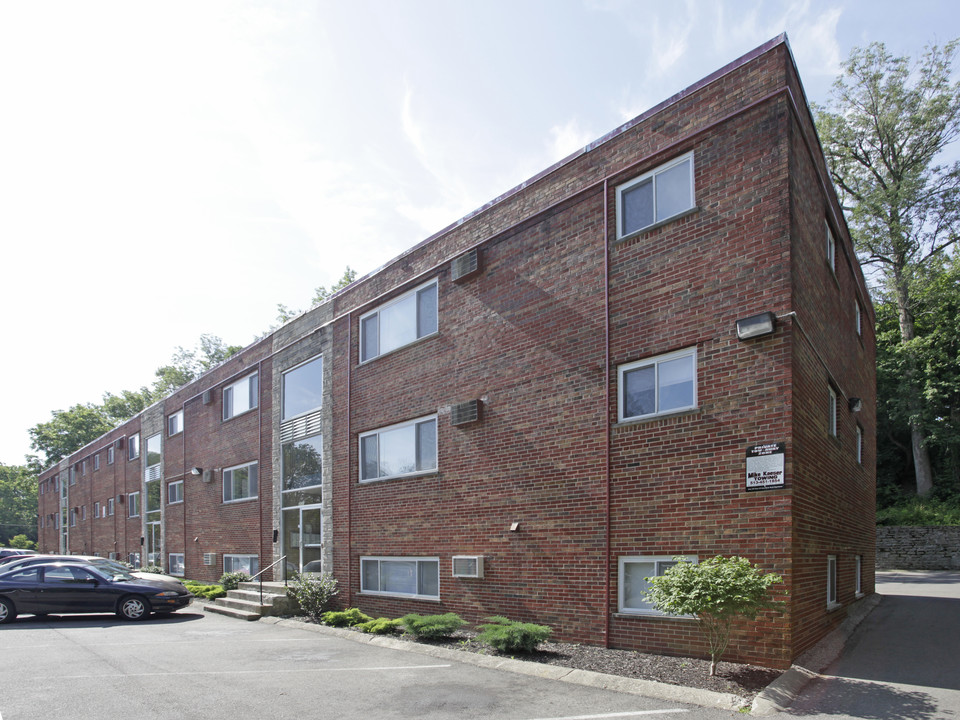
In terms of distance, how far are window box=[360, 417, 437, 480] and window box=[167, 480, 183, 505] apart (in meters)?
13.2

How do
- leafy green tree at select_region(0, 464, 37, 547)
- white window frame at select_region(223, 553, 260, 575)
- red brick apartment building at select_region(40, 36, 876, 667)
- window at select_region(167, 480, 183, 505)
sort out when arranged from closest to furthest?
red brick apartment building at select_region(40, 36, 876, 667)
white window frame at select_region(223, 553, 260, 575)
window at select_region(167, 480, 183, 505)
leafy green tree at select_region(0, 464, 37, 547)

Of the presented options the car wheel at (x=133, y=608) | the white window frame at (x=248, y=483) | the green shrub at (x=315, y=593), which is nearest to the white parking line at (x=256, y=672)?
the green shrub at (x=315, y=593)

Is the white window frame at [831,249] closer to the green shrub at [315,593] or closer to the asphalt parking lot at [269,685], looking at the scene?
the asphalt parking lot at [269,685]

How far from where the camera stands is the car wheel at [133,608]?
50.6ft

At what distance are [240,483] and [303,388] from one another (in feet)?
16.1

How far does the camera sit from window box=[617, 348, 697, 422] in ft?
30.8

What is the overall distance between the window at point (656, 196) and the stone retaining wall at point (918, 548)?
21.2m

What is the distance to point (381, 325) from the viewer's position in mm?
15820

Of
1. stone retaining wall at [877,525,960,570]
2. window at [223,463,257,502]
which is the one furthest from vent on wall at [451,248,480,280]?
stone retaining wall at [877,525,960,570]

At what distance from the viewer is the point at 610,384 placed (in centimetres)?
1020

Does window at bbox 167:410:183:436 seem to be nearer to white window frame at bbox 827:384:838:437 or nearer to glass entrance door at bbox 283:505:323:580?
glass entrance door at bbox 283:505:323:580

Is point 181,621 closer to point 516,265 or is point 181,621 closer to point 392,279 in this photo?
point 392,279

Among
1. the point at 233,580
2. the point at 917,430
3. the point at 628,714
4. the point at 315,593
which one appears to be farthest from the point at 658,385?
the point at 917,430

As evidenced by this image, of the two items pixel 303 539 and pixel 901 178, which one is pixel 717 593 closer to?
pixel 303 539
